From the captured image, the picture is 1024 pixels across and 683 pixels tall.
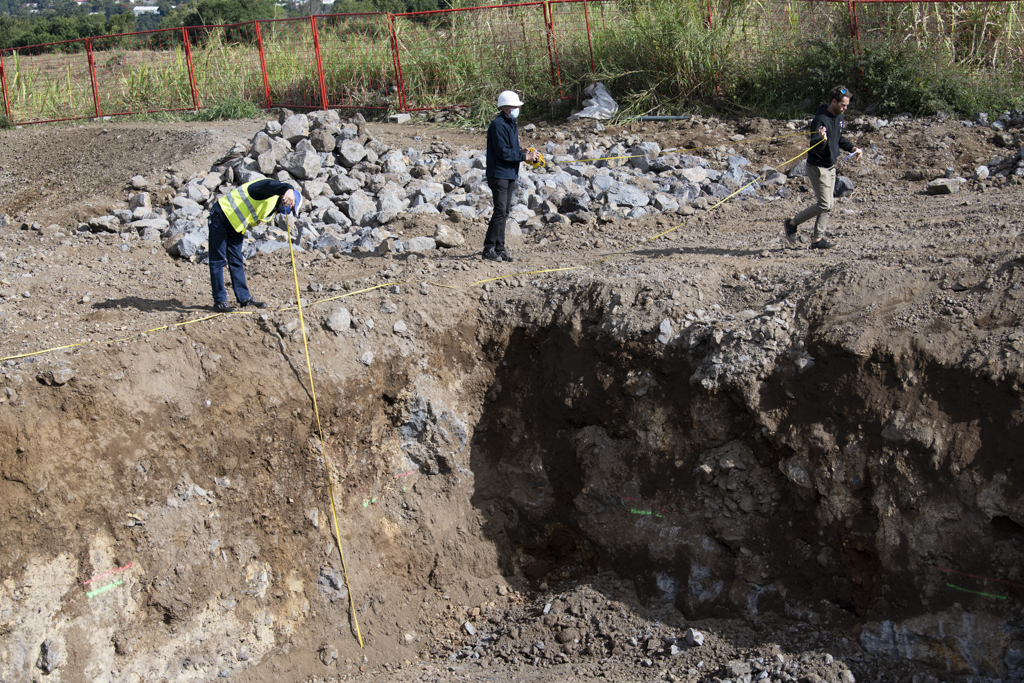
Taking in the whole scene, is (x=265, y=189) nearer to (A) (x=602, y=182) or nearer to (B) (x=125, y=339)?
(B) (x=125, y=339)

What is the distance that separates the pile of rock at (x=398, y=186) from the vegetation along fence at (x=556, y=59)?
1.95 meters

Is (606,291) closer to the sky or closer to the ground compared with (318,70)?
closer to the ground

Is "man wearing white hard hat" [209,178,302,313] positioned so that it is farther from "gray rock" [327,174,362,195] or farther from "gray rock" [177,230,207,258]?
"gray rock" [327,174,362,195]

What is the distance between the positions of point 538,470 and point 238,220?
3.09 m

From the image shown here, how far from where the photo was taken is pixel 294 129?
32.7 ft

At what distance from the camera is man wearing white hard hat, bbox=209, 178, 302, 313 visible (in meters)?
5.57

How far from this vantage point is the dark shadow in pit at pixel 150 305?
6102mm

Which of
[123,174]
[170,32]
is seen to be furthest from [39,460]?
[170,32]

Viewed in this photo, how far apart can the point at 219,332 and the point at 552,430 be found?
2.74 meters

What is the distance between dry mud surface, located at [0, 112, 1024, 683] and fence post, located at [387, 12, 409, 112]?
6669 millimetres

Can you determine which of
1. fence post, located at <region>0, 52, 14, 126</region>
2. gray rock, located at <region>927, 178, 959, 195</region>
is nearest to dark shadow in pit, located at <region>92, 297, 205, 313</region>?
gray rock, located at <region>927, 178, 959, 195</region>

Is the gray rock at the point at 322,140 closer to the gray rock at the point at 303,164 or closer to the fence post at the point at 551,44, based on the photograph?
the gray rock at the point at 303,164

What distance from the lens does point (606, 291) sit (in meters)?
5.92

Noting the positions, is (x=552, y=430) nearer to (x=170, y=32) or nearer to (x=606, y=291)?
(x=606, y=291)
